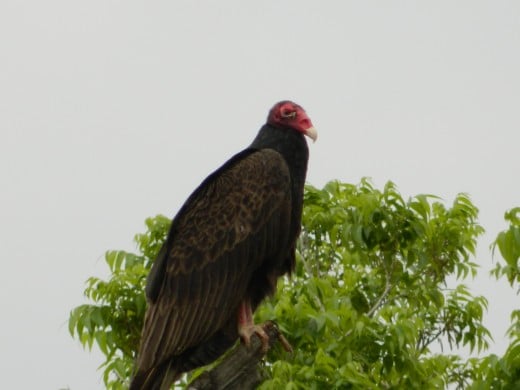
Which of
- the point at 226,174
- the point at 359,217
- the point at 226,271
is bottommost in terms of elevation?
the point at 226,271

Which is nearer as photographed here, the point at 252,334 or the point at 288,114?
the point at 252,334

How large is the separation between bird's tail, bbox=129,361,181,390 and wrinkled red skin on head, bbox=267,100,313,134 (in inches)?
58.5

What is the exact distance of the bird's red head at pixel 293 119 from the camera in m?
Answer: 6.99

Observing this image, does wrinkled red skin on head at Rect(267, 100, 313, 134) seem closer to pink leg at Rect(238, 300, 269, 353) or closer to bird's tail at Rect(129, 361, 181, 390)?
pink leg at Rect(238, 300, 269, 353)

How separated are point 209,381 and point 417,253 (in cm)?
465

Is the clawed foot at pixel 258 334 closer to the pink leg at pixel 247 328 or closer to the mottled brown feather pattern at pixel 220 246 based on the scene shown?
the pink leg at pixel 247 328

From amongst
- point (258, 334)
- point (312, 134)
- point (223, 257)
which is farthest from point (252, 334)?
point (312, 134)

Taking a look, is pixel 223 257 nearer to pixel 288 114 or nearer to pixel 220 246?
pixel 220 246

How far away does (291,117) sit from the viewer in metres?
7.01

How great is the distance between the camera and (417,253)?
33.5 ft

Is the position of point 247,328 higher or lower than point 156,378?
higher

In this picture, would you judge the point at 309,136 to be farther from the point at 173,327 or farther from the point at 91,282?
the point at 91,282

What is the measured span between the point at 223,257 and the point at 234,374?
2.88ft

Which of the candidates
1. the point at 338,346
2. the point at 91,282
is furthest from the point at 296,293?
the point at 91,282
